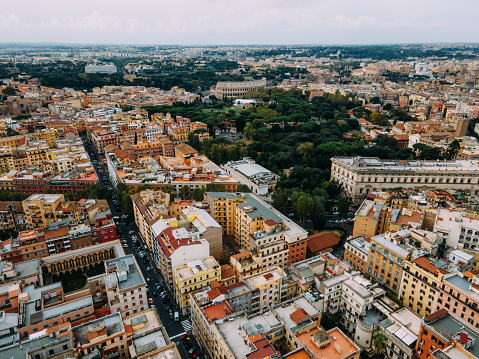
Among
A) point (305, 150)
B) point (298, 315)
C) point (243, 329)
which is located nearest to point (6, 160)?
point (305, 150)

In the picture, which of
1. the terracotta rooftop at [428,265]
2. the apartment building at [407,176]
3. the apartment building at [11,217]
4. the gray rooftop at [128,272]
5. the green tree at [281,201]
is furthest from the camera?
the apartment building at [407,176]

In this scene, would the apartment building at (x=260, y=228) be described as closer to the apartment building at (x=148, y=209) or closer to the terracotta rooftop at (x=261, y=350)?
the apartment building at (x=148, y=209)

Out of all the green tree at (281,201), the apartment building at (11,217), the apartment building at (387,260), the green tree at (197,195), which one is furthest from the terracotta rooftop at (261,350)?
the apartment building at (11,217)

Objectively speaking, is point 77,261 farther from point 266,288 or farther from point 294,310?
point 294,310

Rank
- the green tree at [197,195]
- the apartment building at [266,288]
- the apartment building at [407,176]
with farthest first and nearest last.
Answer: the apartment building at [407,176]
the green tree at [197,195]
the apartment building at [266,288]

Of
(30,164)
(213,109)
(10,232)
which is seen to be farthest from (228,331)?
(213,109)

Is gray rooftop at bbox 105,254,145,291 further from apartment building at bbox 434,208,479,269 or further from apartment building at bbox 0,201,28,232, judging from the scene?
apartment building at bbox 434,208,479,269
